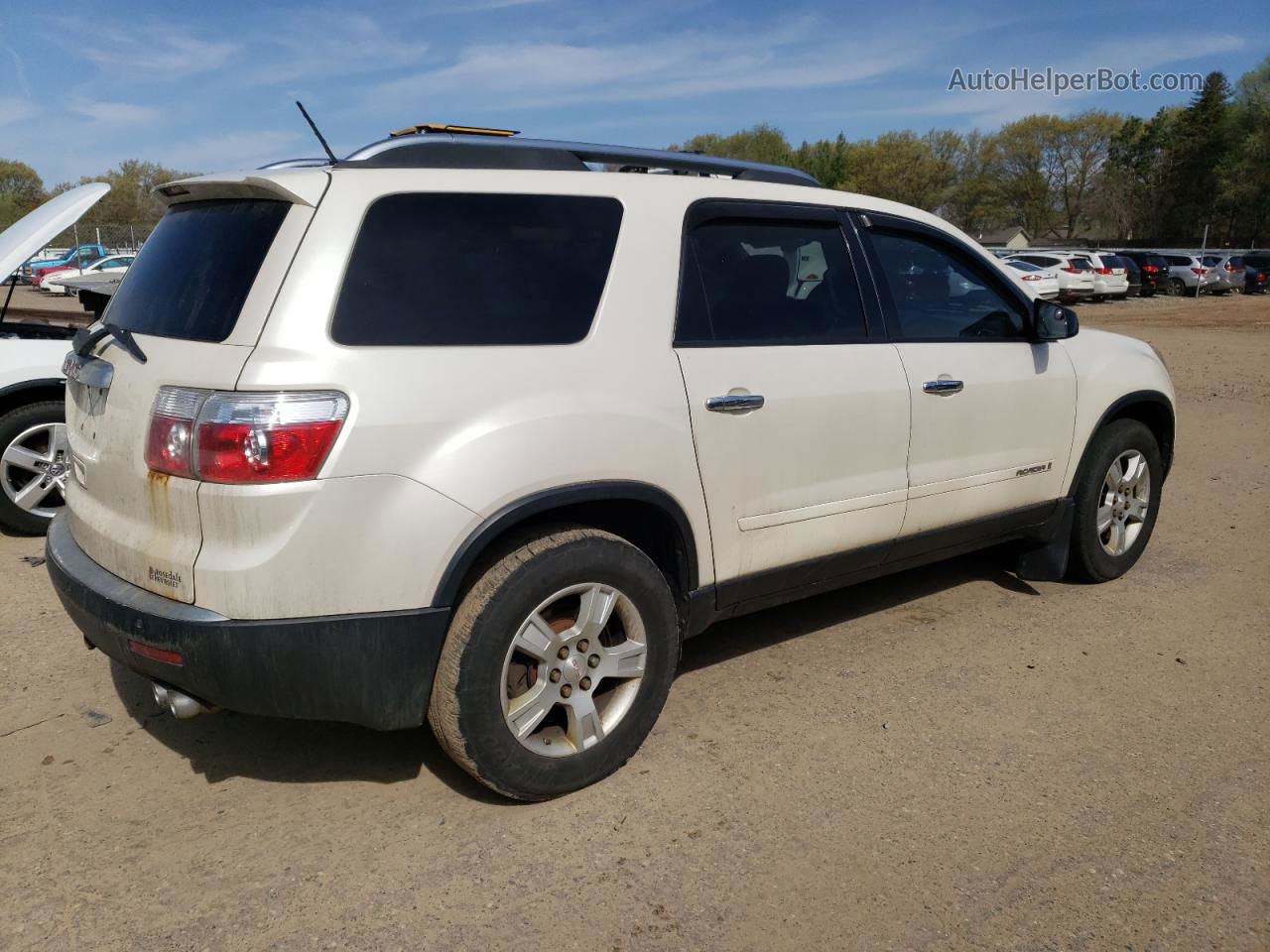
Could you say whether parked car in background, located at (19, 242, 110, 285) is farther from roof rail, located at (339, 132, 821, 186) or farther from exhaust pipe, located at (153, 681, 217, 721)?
exhaust pipe, located at (153, 681, 217, 721)

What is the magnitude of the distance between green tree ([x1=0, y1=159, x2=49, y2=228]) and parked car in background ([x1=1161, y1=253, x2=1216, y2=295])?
41898 millimetres

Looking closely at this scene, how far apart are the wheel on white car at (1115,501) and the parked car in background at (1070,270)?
93.9 ft

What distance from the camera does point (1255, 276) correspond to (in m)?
38.7

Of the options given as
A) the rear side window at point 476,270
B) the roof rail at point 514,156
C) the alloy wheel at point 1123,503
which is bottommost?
the alloy wheel at point 1123,503

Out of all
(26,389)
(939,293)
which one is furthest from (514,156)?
(26,389)

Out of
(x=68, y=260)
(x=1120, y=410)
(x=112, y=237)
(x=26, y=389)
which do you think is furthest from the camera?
(x=112, y=237)

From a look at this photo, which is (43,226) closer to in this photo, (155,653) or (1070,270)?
(155,653)

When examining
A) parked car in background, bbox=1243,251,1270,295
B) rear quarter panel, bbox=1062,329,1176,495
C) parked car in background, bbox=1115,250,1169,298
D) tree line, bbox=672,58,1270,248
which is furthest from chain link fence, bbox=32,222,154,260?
tree line, bbox=672,58,1270,248

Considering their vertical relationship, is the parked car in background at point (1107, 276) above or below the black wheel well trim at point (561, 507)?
below

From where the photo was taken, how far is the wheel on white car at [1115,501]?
16.1ft

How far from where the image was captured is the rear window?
9.32ft

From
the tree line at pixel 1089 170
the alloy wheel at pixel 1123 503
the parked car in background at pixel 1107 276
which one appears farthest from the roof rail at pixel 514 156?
the tree line at pixel 1089 170

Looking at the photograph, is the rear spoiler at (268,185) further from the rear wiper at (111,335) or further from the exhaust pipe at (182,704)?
the exhaust pipe at (182,704)

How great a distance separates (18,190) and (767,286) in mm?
64594
